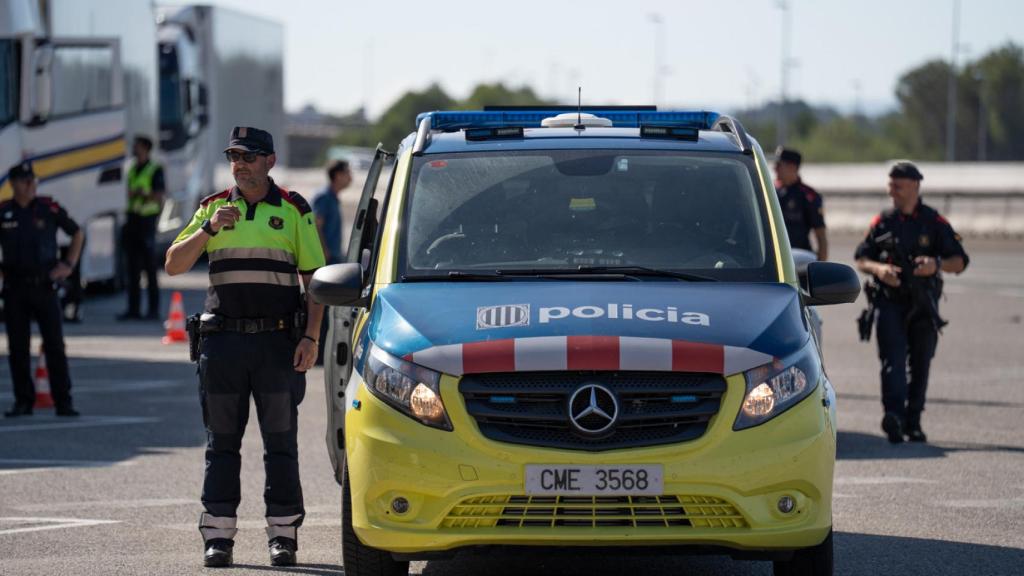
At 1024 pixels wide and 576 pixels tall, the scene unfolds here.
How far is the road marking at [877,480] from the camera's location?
10.4 meters

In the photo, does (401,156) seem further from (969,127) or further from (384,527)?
(969,127)

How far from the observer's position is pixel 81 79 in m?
21.8

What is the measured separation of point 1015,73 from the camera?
422ft

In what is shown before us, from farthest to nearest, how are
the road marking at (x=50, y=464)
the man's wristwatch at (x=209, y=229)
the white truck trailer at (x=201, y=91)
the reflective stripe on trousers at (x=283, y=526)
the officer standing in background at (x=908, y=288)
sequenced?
the white truck trailer at (x=201, y=91) < the officer standing in background at (x=908, y=288) < the road marking at (x=50, y=464) < the reflective stripe on trousers at (x=283, y=526) < the man's wristwatch at (x=209, y=229)

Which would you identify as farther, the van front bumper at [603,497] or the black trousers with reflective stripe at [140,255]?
the black trousers with reflective stripe at [140,255]

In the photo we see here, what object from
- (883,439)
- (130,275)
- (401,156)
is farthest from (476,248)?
(130,275)

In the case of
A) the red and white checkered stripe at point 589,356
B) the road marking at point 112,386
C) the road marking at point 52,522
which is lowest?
the road marking at point 112,386

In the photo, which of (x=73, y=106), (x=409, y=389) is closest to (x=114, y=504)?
(x=409, y=389)

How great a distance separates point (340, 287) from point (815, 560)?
208 cm

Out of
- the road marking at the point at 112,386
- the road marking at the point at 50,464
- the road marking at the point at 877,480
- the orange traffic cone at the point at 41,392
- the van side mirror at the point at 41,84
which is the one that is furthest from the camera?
the van side mirror at the point at 41,84

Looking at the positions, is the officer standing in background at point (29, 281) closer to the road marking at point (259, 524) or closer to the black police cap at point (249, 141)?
the road marking at point (259, 524)

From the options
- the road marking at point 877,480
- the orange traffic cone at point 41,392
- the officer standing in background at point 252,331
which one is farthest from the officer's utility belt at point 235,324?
the orange traffic cone at point 41,392

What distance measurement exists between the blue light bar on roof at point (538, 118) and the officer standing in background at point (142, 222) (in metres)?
12.7

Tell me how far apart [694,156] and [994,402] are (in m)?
7.22
